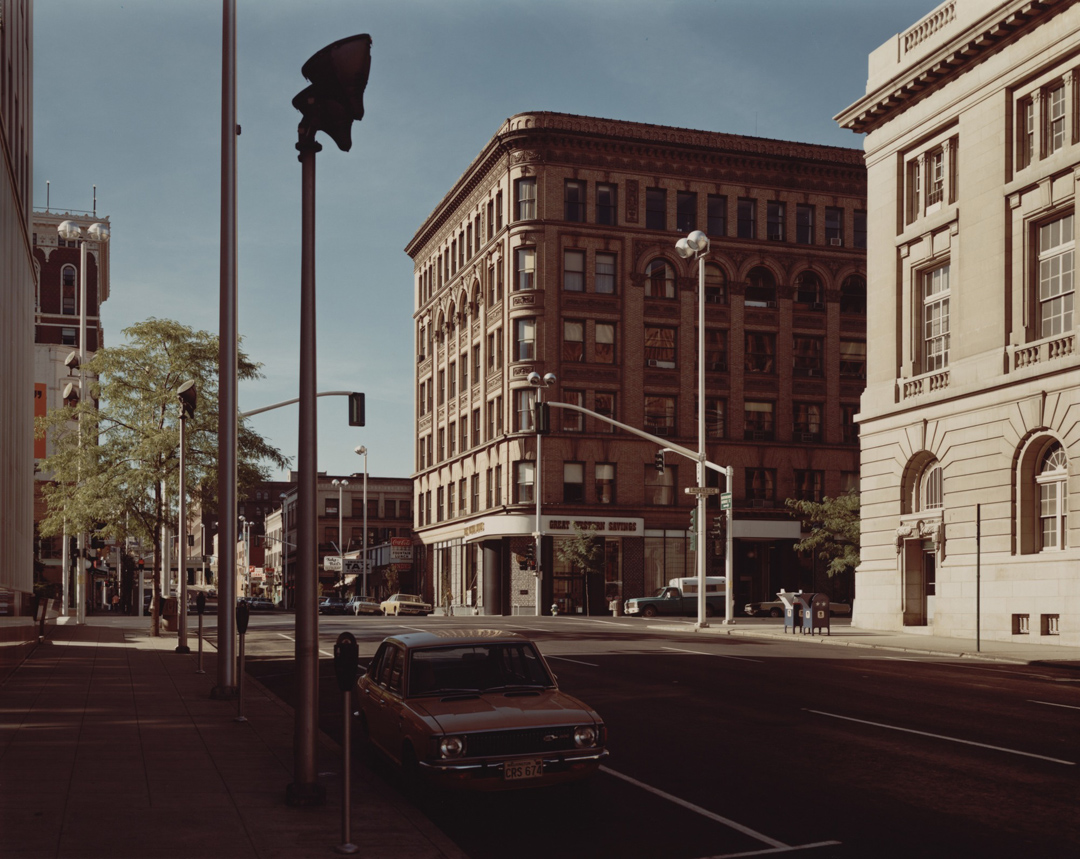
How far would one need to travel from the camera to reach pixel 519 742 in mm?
9727

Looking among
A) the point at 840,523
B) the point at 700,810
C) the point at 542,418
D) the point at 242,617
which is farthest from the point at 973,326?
the point at 700,810

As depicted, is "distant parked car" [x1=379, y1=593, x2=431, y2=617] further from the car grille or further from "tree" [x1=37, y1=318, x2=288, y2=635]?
the car grille

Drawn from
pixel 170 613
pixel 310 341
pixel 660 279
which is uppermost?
pixel 660 279

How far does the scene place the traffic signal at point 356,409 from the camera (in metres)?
36.8

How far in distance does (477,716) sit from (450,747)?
47 cm

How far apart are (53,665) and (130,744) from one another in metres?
13.2

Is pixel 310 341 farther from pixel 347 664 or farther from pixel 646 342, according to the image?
Answer: pixel 646 342

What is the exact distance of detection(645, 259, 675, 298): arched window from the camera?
70.1 m

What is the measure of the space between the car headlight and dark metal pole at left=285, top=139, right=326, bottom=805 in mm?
1051

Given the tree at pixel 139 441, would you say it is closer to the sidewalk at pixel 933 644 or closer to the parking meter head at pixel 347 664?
the sidewalk at pixel 933 644

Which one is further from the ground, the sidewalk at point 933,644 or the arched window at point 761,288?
the arched window at point 761,288

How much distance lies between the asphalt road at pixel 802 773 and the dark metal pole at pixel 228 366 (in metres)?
1.75

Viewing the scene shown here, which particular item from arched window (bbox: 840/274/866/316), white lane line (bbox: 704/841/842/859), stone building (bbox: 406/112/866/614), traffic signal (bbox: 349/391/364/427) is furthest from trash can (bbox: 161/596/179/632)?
arched window (bbox: 840/274/866/316)

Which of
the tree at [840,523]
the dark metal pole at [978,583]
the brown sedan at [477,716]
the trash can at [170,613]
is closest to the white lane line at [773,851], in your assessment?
the brown sedan at [477,716]
